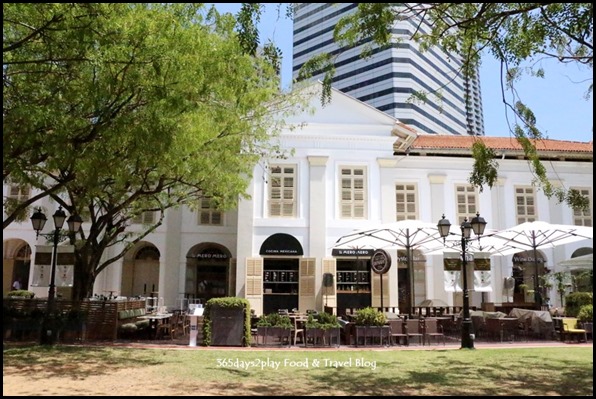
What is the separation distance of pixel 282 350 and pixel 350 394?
4847 millimetres

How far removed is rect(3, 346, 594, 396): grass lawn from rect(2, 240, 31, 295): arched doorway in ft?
44.5

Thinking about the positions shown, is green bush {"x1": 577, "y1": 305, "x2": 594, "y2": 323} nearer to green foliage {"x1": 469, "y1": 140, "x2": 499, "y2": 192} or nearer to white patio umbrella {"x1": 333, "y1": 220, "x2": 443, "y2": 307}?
white patio umbrella {"x1": 333, "y1": 220, "x2": 443, "y2": 307}

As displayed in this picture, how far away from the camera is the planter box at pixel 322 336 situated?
1220cm

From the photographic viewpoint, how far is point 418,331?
13125mm

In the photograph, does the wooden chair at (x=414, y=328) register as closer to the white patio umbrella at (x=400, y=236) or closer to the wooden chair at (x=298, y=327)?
the white patio umbrella at (x=400, y=236)

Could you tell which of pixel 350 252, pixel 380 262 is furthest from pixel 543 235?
pixel 350 252

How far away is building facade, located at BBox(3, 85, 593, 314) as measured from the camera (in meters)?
20.0

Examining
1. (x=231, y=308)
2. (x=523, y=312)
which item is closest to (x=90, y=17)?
(x=231, y=308)


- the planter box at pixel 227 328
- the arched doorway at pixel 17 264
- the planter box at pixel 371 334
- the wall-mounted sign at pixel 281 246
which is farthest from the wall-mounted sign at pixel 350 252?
the arched doorway at pixel 17 264

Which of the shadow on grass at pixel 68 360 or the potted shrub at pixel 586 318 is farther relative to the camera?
the potted shrub at pixel 586 318

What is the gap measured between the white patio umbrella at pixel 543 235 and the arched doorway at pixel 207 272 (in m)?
11.6

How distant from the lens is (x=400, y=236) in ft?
53.4

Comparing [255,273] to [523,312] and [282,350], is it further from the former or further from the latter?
[523,312]

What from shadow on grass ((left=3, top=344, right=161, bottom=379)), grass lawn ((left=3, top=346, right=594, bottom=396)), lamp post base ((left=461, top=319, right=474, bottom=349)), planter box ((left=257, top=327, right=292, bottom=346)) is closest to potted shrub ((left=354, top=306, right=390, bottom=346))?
grass lawn ((left=3, top=346, right=594, bottom=396))
